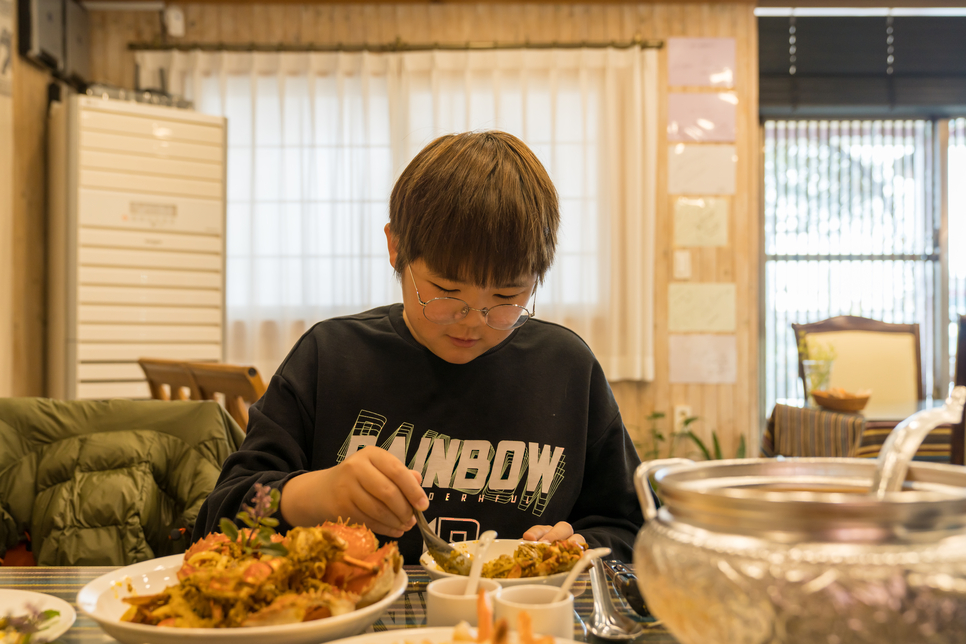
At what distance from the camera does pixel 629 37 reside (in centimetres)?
383

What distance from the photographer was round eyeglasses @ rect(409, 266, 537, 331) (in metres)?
1.00

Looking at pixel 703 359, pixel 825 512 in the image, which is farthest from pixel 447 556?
pixel 703 359

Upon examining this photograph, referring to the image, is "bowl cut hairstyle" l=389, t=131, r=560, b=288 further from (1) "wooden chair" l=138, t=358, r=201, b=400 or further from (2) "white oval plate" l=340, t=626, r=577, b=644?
(1) "wooden chair" l=138, t=358, r=201, b=400

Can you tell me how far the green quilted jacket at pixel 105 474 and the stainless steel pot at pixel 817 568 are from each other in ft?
3.85

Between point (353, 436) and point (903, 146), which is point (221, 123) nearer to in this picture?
point (353, 436)

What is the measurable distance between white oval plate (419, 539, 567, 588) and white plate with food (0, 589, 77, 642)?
31cm

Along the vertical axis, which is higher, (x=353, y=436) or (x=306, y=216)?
(x=306, y=216)

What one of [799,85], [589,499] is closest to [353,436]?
[589,499]

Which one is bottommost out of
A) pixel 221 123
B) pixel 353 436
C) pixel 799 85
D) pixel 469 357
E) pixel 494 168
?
pixel 353 436

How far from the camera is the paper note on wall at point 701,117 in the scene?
378 cm

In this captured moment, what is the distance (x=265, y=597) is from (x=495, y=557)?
293mm

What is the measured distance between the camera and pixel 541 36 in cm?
384

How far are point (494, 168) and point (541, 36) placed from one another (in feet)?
10.2

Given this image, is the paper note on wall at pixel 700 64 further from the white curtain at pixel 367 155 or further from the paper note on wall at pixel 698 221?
the paper note on wall at pixel 698 221
